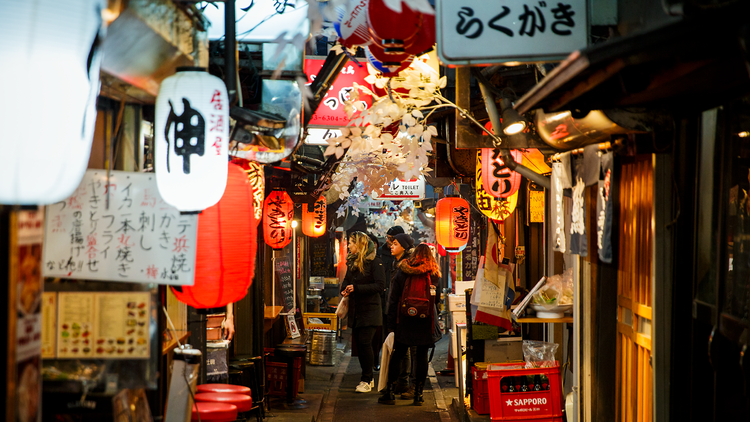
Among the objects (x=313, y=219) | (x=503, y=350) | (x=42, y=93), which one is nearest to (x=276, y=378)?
(x=503, y=350)

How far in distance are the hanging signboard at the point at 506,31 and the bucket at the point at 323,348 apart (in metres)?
13.2

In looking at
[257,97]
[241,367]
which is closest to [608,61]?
[257,97]

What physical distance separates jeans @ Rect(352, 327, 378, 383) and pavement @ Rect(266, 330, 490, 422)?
0.46 m

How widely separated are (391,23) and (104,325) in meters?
2.97

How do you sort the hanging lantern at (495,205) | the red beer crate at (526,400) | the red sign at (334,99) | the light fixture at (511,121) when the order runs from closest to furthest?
the light fixture at (511,121)
the red beer crate at (526,400)
the red sign at (334,99)
the hanging lantern at (495,205)

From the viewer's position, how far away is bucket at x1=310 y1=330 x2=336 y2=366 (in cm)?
1633

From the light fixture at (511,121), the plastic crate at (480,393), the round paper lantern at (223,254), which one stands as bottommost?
the plastic crate at (480,393)

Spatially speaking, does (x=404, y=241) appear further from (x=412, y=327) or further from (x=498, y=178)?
(x=498, y=178)

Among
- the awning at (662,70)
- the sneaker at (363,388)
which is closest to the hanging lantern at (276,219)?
the sneaker at (363,388)

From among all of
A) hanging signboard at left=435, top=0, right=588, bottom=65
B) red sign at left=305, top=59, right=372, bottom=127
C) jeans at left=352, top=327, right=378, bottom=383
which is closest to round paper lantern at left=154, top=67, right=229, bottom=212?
hanging signboard at left=435, top=0, right=588, bottom=65

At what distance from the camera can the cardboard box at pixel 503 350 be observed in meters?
10.2

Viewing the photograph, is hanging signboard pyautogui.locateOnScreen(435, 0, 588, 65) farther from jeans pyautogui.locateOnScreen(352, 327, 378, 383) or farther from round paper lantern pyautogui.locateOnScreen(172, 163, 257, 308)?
jeans pyautogui.locateOnScreen(352, 327, 378, 383)

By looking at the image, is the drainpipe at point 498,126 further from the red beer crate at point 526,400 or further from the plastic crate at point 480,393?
the plastic crate at point 480,393

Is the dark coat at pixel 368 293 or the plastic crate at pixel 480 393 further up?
the dark coat at pixel 368 293
